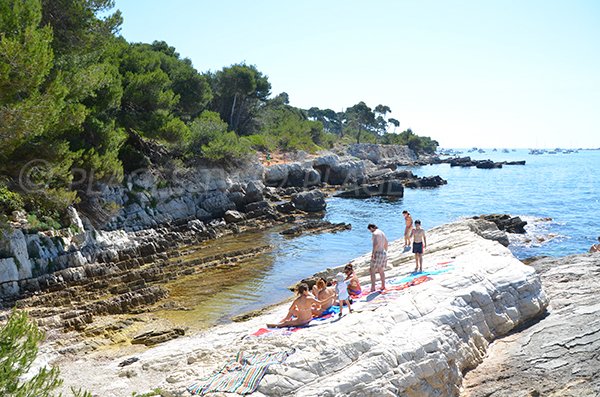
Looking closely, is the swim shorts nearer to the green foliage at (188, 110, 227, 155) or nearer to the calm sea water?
the calm sea water

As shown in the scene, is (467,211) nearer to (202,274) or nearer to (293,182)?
(293,182)

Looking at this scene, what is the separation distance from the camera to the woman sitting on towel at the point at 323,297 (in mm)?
12328

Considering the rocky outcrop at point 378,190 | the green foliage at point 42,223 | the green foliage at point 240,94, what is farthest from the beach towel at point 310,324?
the green foliage at point 240,94

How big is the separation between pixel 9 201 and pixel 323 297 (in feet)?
48.6

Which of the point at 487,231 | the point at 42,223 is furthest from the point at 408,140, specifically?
the point at 42,223

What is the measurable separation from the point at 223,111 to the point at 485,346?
5345 centimetres

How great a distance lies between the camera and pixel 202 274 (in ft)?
73.4

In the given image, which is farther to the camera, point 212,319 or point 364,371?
point 212,319

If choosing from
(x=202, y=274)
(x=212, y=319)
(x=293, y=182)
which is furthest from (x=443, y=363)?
(x=293, y=182)

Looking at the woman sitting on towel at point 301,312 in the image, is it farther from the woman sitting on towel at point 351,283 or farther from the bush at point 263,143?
the bush at point 263,143

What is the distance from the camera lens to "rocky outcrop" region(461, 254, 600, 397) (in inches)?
377

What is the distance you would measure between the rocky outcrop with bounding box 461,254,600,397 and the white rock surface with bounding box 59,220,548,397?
39cm

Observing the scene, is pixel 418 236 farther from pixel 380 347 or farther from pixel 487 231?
pixel 487 231

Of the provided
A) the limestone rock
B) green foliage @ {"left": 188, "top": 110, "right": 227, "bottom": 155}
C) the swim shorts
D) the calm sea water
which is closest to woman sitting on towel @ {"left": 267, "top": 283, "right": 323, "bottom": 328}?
the swim shorts
